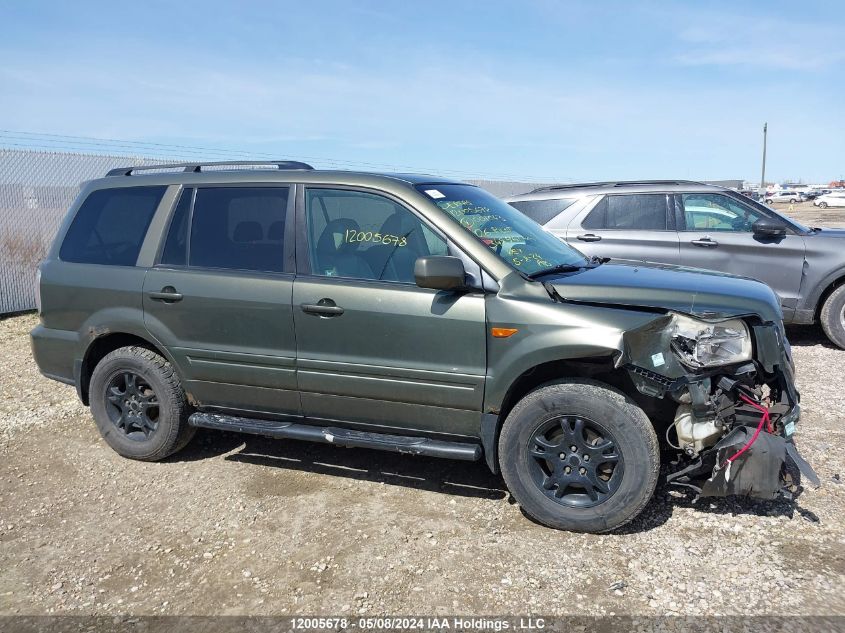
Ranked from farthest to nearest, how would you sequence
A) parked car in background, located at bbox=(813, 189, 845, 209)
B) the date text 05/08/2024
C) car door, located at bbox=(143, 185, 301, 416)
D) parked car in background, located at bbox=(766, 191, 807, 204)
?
parked car in background, located at bbox=(766, 191, 807, 204) → parked car in background, located at bbox=(813, 189, 845, 209) → car door, located at bbox=(143, 185, 301, 416) → the date text 05/08/2024

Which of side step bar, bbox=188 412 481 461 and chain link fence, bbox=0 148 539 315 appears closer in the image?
side step bar, bbox=188 412 481 461

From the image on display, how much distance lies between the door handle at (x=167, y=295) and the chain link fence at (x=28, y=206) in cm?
646

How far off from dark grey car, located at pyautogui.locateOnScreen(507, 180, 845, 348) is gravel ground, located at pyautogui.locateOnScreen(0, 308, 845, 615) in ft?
9.84

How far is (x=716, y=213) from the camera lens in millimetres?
7891

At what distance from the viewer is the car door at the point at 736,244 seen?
7.60 m

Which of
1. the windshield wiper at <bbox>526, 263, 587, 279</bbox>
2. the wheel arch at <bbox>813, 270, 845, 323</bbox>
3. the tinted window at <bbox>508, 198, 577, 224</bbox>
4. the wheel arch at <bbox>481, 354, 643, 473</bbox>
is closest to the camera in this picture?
the wheel arch at <bbox>481, 354, 643, 473</bbox>

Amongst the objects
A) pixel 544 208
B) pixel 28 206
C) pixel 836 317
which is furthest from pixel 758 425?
pixel 28 206

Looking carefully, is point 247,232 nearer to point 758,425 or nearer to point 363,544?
point 363,544

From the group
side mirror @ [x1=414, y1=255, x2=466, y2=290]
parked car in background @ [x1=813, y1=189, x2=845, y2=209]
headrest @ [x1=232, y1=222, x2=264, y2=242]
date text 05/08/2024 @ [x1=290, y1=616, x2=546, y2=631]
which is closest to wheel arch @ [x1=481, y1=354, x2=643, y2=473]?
side mirror @ [x1=414, y1=255, x2=466, y2=290]

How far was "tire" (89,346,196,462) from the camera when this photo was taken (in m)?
4.62

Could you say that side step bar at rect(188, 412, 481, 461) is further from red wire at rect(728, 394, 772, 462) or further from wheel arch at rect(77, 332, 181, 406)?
red wire at rect(728, 394, 772, 462)

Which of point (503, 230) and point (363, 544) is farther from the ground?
point (503, 230)

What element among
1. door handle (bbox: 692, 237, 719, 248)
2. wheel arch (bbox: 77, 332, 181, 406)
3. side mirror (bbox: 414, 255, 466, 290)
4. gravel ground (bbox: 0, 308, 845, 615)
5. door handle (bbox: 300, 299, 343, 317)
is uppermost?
side mirror (bbox: 414, 255, 466, 290)

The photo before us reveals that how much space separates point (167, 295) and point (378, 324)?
1528 millimetres
